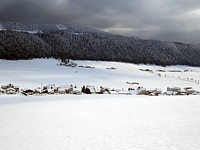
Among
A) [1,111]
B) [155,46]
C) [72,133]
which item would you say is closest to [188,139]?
[72,133]

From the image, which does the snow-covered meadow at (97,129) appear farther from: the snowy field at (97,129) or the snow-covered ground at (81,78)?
the snow-covered ground at (81,78)

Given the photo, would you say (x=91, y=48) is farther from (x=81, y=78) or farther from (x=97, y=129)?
(x=97, y=129)

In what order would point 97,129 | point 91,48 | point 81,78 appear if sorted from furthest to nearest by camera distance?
point 91,48
point 81,78
point 97,129

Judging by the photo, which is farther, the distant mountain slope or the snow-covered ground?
the distant mountain slope

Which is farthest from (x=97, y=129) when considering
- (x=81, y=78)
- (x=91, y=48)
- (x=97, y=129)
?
(x=91, y=48)

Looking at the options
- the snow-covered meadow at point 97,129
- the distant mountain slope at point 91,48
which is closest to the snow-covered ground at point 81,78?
the snow-covered meadow at point 97,129

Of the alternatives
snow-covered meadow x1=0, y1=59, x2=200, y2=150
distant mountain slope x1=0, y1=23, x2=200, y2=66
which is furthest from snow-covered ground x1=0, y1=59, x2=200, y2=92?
distant mountain slope x1=0, y1=23, x2=200, y2=66

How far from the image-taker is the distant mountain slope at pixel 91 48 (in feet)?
398

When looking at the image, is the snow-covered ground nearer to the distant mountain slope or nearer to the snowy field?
the snowy field

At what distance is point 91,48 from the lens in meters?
154

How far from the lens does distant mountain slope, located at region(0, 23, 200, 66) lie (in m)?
121

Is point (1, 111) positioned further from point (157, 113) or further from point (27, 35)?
point (27, 35)

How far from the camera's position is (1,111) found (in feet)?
66.4

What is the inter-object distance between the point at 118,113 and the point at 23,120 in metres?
6.60
